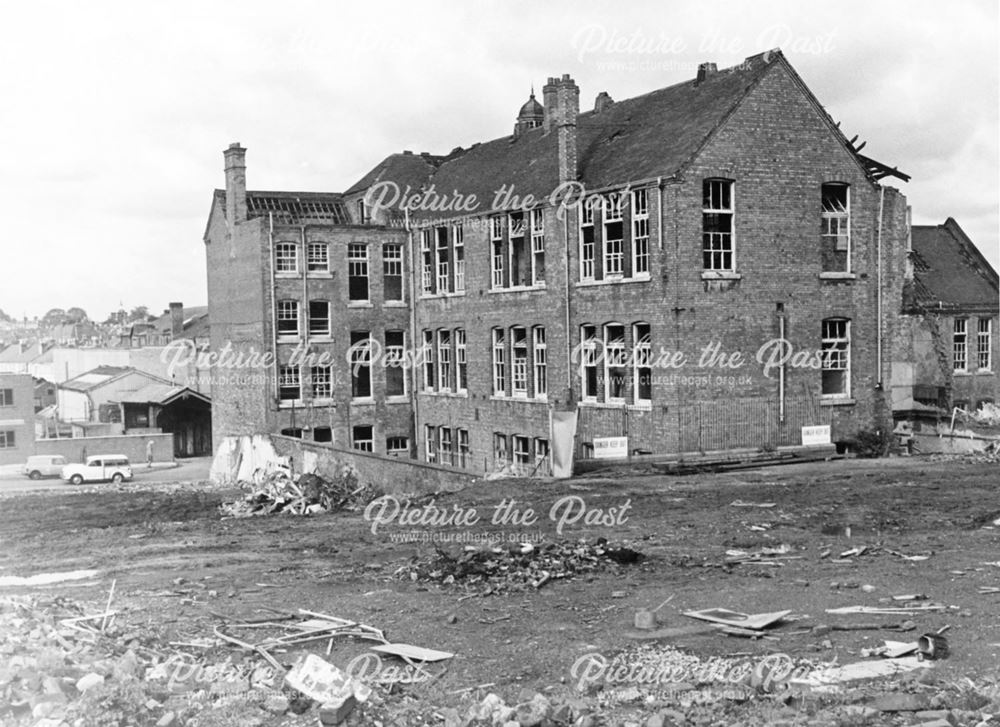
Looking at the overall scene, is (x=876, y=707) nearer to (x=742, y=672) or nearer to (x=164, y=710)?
(x=742, y=672)

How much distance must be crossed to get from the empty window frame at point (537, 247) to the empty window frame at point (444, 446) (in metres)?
8.20

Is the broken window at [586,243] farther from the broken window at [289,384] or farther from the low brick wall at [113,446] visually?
the low brick wall at [113,446]

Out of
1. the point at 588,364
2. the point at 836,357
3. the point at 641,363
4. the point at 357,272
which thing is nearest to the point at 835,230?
the point at 836,357

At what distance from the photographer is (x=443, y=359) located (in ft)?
124

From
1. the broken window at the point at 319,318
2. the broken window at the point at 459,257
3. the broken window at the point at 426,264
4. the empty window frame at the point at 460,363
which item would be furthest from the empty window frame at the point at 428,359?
the broken window at the point at 319,318

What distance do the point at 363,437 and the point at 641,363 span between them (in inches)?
598

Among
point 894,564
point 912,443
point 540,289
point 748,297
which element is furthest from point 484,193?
point 894,564

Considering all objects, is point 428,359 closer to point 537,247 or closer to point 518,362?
point 518,362

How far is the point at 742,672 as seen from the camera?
1034 cm

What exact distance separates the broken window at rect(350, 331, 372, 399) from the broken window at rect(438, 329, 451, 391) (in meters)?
3.34

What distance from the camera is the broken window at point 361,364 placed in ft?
130

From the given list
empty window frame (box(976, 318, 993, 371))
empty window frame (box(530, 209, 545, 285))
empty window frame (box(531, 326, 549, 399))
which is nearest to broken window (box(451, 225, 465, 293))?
empty window frame (box(530, 209, 545, 285))

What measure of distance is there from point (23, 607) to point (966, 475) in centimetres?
1917

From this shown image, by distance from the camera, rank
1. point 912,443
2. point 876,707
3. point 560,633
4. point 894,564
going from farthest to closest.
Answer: point 912,443
point 894,564
point 560,633
point 876,707
